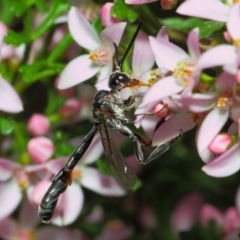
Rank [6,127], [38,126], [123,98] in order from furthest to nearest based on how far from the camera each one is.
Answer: [38,126], [6,127], [123,98]

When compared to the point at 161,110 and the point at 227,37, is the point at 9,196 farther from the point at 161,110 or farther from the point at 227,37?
the point at 227,37

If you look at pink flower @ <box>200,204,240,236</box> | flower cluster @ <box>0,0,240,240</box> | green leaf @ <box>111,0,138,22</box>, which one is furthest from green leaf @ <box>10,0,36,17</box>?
pink flower @ <box>200,204,240,236</box>

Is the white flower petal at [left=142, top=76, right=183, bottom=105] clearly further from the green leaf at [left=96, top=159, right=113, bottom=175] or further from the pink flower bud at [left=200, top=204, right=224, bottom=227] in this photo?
the pink flower bud at [left=200, top=204, right=224, bottom=227]

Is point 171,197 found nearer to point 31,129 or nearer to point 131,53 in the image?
point 31,129

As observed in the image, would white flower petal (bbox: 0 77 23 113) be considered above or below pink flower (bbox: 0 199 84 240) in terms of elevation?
above

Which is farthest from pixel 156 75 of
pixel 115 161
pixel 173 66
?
pixel 115 161

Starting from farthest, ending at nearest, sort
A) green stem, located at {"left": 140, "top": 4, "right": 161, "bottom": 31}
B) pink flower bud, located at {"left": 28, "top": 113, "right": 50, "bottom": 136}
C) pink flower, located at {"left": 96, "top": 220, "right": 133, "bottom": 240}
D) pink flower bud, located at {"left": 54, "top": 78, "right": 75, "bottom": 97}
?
pink flower, located at {"left": 96, "top": 220, "right": 133, "bottom": 240}
pink flower bud, located at {"left": 54, "top": 78, "right": 75, "bottom": 97}
pink flower bud, located at {"left": 28, "top": 113, "right": 50, "bottom": 136}
green stem, located at {"left": 140, "top": 4, "right": 161, "bottom": 31}

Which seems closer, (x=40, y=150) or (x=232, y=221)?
(x=40, y=150)
